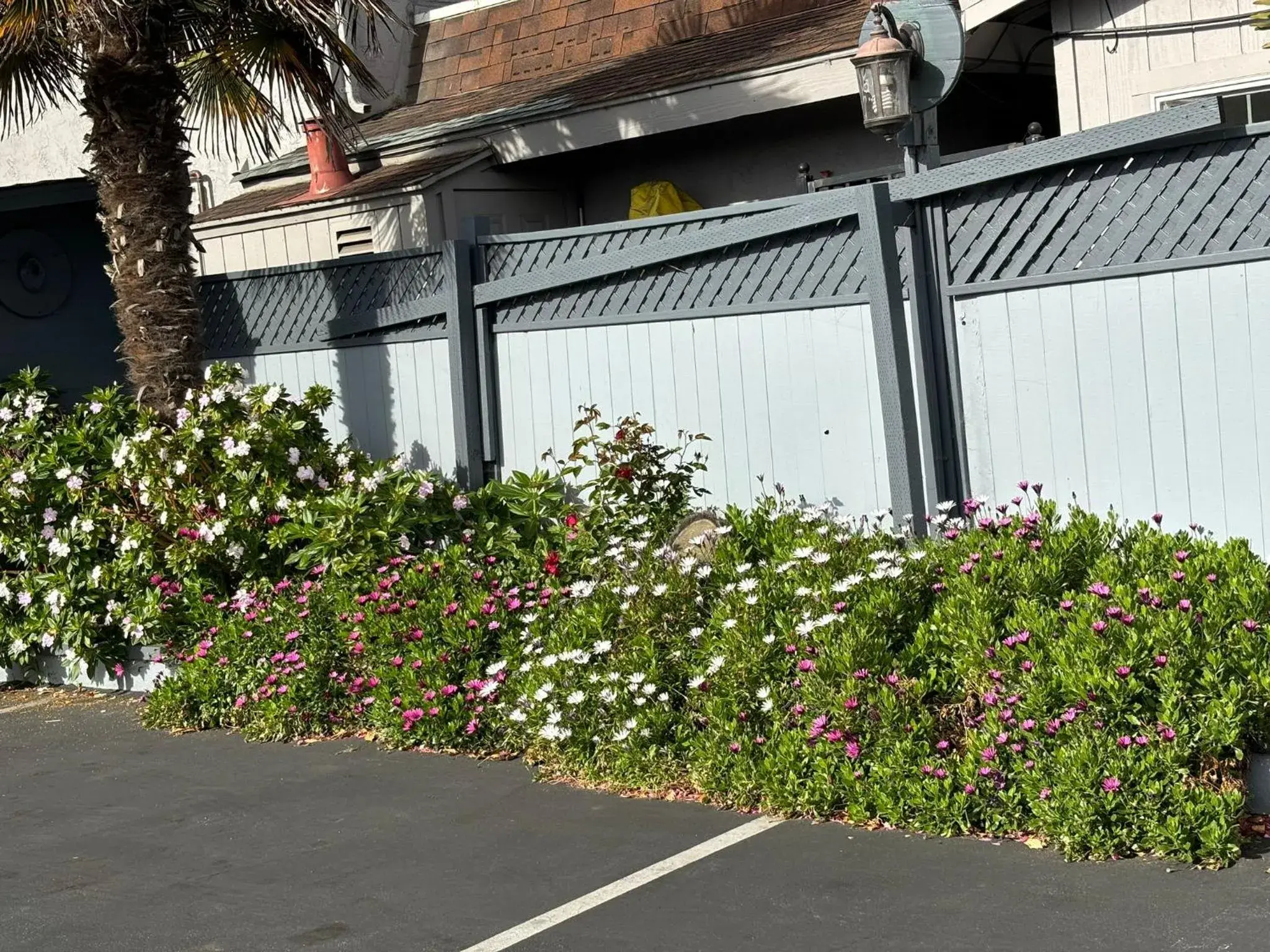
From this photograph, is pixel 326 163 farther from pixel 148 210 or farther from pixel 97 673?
pixel 97 673

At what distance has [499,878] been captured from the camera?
5.13 metres

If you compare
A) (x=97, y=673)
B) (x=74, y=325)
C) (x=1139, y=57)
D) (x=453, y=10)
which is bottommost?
(x=97, y=673)

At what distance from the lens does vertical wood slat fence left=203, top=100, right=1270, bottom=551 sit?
245 inches

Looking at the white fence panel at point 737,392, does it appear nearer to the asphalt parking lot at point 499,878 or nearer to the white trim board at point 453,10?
the asphalt parking lot at point 499,878

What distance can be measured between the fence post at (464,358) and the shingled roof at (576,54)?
3139 mm

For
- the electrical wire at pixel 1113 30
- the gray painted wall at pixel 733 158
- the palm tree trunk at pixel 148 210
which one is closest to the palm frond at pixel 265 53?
the palm tree trunk at pixel 148 210

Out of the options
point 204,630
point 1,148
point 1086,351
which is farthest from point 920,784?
point 1,148

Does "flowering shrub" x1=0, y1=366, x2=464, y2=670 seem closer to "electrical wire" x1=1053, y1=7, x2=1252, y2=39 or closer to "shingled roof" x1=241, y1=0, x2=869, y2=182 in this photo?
"shingled roof" x1=241, y1=0, x2=869, y2=182

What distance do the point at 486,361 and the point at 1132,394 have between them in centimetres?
372

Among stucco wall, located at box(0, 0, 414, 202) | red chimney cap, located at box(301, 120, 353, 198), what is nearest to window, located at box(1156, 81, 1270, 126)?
red chimney cap, located at box(301, 120, 353, 198)

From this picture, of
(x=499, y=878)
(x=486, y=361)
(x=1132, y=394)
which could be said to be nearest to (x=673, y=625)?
(x=499, y=878)

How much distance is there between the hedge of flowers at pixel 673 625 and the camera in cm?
495

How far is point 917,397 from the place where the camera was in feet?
23.2

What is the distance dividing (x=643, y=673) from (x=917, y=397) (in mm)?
1934
